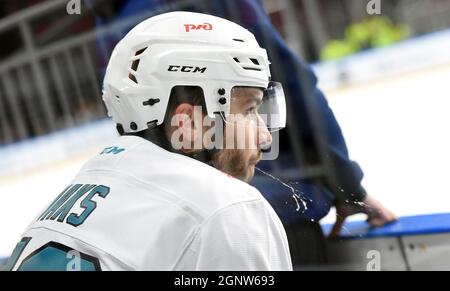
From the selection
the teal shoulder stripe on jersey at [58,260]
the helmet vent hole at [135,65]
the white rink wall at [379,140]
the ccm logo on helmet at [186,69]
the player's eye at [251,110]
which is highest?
the helmet vent hole at [135,65]

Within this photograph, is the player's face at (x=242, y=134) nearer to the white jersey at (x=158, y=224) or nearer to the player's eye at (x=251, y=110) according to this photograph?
the player's eye at (x=251, y=110)

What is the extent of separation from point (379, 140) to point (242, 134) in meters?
0.75

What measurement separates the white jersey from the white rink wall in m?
0.48

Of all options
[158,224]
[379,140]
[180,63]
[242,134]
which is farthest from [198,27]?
[379,140]

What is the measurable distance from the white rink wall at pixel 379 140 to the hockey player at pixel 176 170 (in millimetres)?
396

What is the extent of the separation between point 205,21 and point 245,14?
0.41 meters

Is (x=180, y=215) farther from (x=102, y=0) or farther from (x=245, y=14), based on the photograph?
(x=102, y=0)

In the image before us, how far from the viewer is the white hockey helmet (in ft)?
3.00

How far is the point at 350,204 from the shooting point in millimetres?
1217

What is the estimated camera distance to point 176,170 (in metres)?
Result: 0.81

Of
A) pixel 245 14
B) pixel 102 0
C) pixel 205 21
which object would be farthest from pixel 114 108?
pixel 102 0

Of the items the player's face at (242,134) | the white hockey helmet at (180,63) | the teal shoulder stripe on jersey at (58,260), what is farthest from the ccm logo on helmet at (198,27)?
the teal shoulder stripe on jersey at (58,260)

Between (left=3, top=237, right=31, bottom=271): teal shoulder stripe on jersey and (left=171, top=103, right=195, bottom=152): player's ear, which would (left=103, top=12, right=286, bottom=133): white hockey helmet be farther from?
(left=3, top=237, right=31, bottom=271): teal shoulder stripe on jersey

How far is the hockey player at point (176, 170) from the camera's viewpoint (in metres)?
0.77
